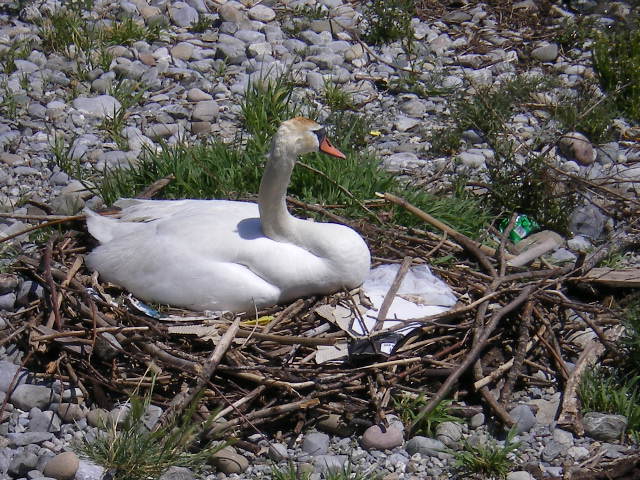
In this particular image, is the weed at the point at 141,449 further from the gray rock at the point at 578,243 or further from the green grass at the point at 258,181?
the gray rock at the point at 578,243

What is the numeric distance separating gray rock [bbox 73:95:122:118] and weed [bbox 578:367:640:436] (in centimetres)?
402

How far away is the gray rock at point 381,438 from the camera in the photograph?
4.24 meters

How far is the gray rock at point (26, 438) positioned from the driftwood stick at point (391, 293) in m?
1.58

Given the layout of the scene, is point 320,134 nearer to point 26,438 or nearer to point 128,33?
point 26,438

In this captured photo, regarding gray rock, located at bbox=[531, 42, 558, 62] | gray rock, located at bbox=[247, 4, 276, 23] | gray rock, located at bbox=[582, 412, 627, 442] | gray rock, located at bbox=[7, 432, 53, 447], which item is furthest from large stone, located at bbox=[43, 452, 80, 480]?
gray rock, located at bbox=[531, 42, 558, 62]

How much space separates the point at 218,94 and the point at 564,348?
3611mm

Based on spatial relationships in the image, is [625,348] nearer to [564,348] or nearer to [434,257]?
[564,348]

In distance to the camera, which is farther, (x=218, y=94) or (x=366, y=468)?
(x=218, y=94)

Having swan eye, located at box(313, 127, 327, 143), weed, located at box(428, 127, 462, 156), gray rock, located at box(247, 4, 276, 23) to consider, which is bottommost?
weed, located at box(428, 127, 462, 156)

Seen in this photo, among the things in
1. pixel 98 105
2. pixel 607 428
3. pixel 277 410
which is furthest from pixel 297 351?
Answer: pixel 98 105

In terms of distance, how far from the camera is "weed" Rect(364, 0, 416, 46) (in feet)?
26.5

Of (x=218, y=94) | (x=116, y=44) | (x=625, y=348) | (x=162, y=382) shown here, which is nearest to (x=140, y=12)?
(x=116, y=44)

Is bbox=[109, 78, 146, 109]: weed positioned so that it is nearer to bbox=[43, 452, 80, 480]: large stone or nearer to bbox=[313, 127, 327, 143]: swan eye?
bbox=[313, 127, 327, 143]: swan eye

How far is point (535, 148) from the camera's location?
6711mm
